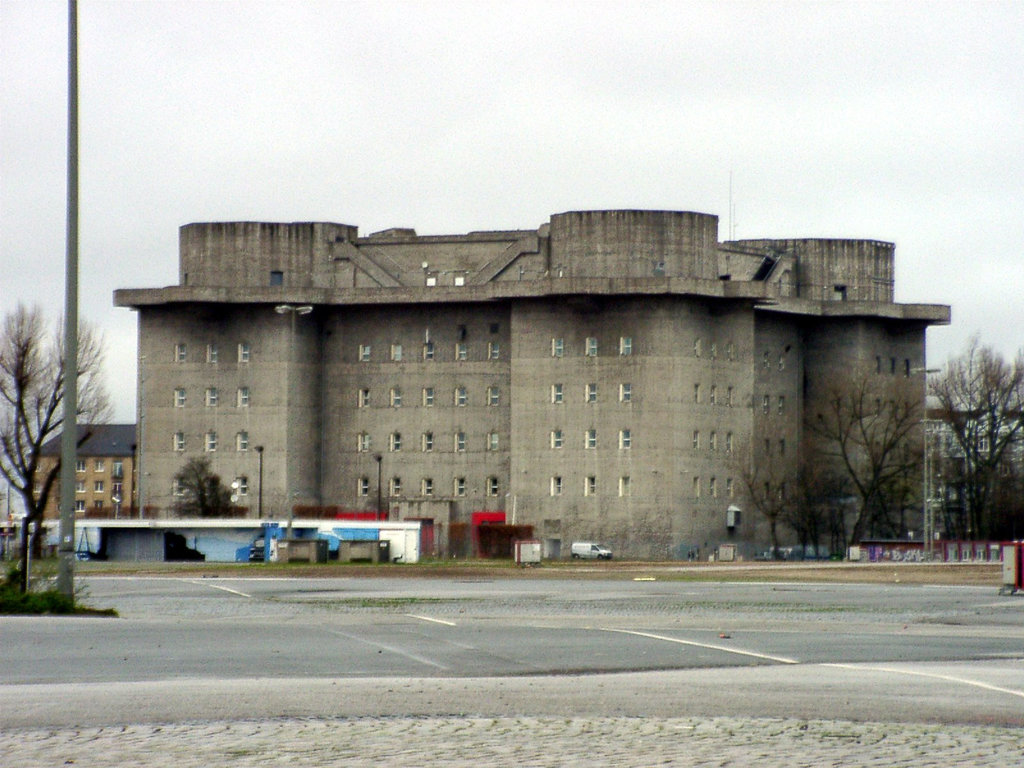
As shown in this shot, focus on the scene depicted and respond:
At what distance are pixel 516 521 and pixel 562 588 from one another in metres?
74.2

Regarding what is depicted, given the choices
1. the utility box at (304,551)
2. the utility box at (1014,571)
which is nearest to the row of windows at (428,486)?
the utility box at (304,551)

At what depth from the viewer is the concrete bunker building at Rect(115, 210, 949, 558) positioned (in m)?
119

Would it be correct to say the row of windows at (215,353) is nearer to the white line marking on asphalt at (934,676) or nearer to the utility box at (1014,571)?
the utility box at (1014,571)

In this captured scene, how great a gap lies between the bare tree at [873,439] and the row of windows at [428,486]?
25.1 m

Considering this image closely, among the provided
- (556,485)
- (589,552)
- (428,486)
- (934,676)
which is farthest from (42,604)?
(428,486)

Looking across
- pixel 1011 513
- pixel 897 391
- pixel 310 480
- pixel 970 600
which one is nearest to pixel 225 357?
pixel 310 480

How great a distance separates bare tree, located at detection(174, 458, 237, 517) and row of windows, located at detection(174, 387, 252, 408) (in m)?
4.74

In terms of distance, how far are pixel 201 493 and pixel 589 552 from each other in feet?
90.0

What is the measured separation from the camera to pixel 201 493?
120 meters

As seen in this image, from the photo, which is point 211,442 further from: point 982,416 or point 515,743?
point 515,743

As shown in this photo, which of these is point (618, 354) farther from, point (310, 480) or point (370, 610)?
point (370, 610)

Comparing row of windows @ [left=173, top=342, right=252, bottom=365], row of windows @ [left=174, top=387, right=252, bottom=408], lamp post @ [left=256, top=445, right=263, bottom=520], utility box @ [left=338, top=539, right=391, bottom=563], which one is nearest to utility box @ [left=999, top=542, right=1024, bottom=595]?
utility box @ [left=338, top=539, right=391, bottom=563]

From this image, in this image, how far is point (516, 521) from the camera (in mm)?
120500

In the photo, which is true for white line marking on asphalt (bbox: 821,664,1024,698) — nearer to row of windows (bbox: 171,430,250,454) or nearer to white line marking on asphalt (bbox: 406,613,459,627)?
white line marking on asphalt (bbox: 406,613,459,627)
